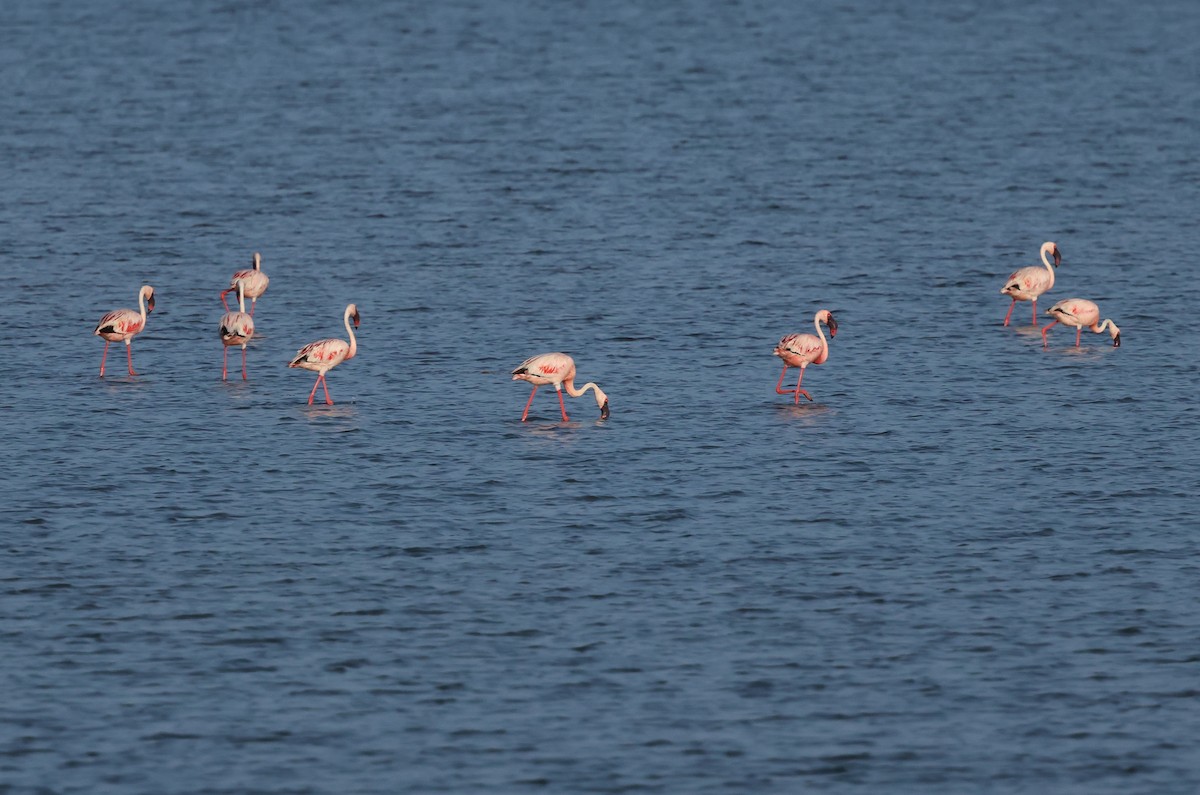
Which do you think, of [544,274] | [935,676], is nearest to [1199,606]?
[935,676]

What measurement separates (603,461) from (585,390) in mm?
2980

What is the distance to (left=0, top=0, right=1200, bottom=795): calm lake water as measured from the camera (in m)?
20.3

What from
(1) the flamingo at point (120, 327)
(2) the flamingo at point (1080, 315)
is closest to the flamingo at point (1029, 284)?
(2) the flamingo at point (1080, 315)

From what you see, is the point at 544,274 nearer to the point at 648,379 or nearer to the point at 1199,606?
the point at 648,379

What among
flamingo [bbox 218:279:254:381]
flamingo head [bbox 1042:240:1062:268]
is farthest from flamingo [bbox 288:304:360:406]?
flamingo head [bbox 1042:240:1062:268]

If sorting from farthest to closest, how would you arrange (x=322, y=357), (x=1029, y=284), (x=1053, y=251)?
(x=1053, y=251), (x=1029, y=284), (x=322, y=357)

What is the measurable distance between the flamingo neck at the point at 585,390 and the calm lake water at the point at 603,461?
464 mm

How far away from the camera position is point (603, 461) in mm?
29766

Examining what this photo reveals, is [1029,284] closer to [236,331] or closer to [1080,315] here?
[1080,315]

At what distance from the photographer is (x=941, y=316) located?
132 ft

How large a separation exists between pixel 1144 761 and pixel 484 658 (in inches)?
279

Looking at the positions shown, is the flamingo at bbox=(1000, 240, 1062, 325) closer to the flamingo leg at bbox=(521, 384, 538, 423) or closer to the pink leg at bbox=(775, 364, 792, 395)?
the pink leg at bbox=(775, 364, 792, 395)

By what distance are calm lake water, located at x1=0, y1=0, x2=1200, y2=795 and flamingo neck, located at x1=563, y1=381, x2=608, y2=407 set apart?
0.46 meters

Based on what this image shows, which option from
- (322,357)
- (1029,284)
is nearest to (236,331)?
(322,357)
